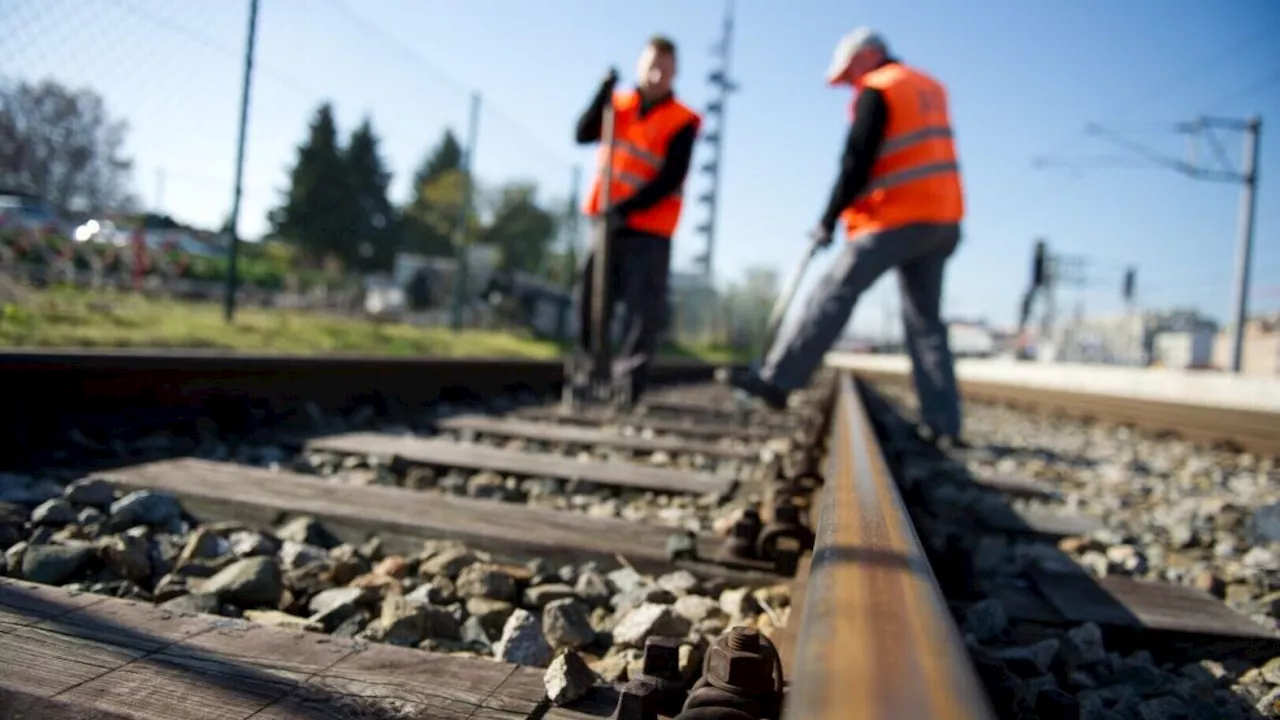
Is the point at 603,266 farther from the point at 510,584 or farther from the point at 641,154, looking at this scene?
the point at 510,584

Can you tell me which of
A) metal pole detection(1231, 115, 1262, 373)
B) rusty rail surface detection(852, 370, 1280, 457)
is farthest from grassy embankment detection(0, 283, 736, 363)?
metal pole detection(1231, 115, 1262, 373)

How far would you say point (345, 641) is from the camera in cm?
116

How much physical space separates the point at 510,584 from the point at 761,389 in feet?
9.94

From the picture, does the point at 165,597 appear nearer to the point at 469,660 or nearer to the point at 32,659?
the point at 32,659

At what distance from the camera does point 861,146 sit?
4.14 m

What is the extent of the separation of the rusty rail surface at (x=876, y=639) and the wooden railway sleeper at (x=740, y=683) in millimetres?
78

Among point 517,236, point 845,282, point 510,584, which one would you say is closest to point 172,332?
point 845,282

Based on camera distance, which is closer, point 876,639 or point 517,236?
point 876,639

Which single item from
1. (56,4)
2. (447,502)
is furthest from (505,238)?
(447,502)

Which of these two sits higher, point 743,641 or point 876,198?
point 876,198

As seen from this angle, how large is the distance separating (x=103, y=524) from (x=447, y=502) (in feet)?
2.39

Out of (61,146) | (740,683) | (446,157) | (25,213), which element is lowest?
(740,683)

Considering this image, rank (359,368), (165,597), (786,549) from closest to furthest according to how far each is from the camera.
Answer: (165,597)
(786,549)
(359,368)

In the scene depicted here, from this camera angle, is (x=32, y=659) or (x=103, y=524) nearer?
(x=32, y=659)
